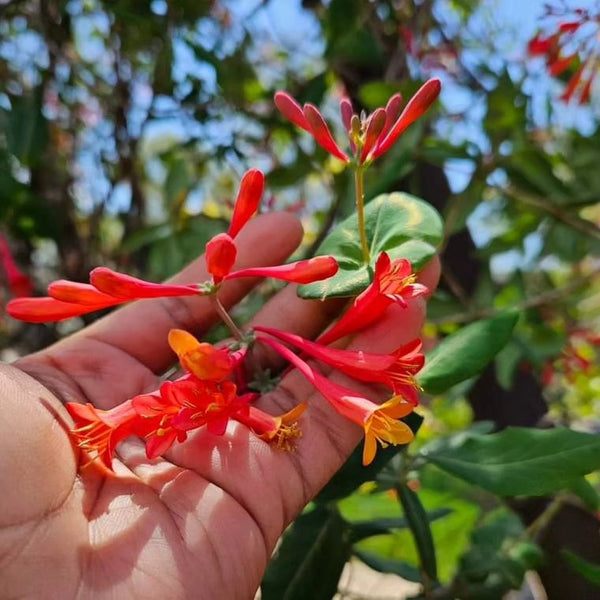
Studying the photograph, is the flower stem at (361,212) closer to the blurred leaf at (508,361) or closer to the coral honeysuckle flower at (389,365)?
the coral honeysuckle flower at (389,365)

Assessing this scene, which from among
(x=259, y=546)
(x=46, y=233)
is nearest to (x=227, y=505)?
(x=259, y=546)

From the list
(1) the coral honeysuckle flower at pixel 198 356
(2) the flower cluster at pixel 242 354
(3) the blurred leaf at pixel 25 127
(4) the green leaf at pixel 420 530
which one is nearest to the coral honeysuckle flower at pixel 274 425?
(2) the flower cluster at pixel 242 354

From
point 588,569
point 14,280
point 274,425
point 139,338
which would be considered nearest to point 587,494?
point 588,569

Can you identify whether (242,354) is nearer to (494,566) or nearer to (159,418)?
(159,418)

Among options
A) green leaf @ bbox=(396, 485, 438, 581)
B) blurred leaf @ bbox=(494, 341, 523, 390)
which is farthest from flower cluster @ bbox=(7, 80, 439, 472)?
blurred leaf @ bbox=(494, 341, 523, 390)

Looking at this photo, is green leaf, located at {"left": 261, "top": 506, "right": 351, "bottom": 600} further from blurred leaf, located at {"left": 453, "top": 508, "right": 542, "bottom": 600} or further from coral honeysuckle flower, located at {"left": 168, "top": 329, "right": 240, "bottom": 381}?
coral honeysuckle flower, located at {"left": 168, "top": 329, "right": 240, "bottom": 381}

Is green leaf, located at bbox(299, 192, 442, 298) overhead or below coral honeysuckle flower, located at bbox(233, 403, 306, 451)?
overhead
